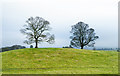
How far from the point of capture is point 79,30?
43.8 metres

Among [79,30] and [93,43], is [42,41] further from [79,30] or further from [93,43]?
[93,43]

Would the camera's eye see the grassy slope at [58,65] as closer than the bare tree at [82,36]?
Yes

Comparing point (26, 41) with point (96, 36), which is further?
point (96, 36)

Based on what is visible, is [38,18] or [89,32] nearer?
[38,18]

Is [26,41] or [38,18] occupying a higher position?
[38,18]

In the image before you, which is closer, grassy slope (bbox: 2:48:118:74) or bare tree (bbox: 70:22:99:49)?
grassy slope (bbox: 2:48:118:74)

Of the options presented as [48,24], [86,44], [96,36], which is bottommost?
[86,44]

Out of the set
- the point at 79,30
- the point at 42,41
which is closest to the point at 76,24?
the point at 79,30

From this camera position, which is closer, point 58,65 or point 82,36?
point 58,65

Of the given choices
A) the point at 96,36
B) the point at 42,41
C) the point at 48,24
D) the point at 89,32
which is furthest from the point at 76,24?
the point at 42,41

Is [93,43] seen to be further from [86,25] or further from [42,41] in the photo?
[42,41]

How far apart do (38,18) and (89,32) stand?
1922cm

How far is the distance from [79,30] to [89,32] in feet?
12.3

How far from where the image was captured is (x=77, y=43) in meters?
43.2
